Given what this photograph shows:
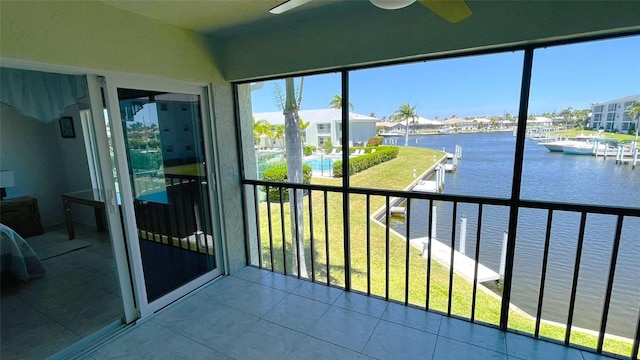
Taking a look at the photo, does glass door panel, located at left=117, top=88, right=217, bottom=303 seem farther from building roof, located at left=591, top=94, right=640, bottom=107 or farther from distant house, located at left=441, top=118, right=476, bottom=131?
building roof, located at left=591, top=94, right=640, bottom=107

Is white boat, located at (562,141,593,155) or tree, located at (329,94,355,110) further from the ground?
tree, located at (329,94,355,110)

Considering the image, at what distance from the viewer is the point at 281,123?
3795mm

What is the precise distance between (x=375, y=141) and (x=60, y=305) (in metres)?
3.19

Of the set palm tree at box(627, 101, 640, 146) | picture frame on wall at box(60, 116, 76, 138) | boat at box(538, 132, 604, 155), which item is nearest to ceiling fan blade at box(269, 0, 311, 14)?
boat at box(538, 132, 604, 155)

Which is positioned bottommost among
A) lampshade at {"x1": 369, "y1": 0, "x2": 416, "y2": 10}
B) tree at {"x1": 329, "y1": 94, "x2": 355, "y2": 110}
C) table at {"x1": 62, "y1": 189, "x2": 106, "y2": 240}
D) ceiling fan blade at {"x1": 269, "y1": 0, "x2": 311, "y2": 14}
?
table at {"x1": 62, "y1": 189, "x2": 106, "y2": 240}

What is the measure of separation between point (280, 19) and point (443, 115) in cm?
150

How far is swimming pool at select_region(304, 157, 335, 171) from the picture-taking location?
289 cm

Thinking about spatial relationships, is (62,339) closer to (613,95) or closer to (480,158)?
(480,158)

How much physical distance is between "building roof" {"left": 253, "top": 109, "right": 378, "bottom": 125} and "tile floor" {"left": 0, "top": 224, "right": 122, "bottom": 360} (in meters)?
2.29

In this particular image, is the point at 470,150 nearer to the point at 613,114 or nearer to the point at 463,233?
the point at 613,114

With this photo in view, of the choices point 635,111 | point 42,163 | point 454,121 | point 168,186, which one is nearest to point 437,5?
point 454,121

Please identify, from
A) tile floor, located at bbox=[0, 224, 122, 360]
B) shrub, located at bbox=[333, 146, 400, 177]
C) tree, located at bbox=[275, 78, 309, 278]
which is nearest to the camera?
tile floor, located at bbox=[0, 224, 122, 360]

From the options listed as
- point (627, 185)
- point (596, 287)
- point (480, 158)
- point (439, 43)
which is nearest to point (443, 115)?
point (480, 158)

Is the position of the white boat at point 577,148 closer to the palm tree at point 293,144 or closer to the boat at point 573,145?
the boat at point 573,145
